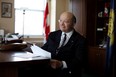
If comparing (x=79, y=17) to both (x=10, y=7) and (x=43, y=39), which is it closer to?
(x=43, y=39)

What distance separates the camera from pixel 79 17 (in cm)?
500

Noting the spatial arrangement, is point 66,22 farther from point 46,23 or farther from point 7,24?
point 46,23

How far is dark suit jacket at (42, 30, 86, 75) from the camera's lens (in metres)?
1.88

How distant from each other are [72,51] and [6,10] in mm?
3301

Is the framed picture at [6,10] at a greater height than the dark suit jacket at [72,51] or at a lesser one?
greater

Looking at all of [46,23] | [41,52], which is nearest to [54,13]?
[46,23]

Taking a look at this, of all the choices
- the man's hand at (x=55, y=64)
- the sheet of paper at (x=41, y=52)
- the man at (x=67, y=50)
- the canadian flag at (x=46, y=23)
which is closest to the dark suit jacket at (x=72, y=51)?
the man at (x=67, y=50)

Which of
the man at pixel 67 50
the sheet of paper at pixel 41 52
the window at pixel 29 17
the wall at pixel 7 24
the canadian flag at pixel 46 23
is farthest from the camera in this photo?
the canadian flag at pixel 46 23

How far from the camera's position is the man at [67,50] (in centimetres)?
187

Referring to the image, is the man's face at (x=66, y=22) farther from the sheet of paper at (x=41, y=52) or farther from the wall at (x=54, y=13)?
the wall at (x=54, y=13)

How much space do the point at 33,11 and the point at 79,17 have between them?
1.36 m

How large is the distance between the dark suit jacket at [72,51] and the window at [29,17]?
10.4ft

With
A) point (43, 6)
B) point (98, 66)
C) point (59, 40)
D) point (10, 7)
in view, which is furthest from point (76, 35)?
point (43, 6)

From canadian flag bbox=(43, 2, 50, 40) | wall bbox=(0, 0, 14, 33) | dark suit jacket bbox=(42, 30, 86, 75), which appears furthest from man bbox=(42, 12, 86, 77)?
canadian flag bbox=(43, 2, 50, 40)
